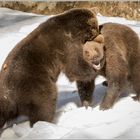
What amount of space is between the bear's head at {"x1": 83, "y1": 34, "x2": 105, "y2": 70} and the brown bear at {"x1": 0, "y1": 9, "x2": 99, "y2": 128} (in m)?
0.06

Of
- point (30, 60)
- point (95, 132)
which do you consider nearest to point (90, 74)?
point (30, 60)

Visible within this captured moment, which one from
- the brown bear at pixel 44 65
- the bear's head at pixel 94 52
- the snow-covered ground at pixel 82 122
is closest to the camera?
the snow-covered ground at pixel 82 122

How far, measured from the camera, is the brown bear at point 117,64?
6926 mm

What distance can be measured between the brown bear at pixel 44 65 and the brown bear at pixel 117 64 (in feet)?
0.78

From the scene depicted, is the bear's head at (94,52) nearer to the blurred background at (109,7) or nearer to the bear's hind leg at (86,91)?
the bear's hind leg at (86,91)

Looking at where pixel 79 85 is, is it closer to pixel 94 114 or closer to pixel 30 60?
pixel 94 114

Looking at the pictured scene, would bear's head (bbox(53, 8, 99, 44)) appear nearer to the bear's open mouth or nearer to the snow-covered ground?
the bear's open mouth

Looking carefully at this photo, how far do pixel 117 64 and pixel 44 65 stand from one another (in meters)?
0.96

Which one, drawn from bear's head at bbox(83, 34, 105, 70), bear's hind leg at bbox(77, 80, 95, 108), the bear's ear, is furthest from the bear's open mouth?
bear's hind leg at bbox(77, 80, 95, 108)

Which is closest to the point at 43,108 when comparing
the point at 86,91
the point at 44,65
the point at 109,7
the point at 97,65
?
the point at 44,65

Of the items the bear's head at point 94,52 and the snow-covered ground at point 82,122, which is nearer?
the snow-covered ground at point 82,122

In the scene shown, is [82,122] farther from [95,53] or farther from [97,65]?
[95,53]

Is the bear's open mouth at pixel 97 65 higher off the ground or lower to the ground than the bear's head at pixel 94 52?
lower

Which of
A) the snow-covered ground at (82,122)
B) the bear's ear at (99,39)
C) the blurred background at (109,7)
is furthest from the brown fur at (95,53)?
the blurred background at (109,7)
